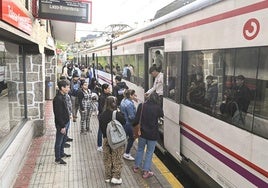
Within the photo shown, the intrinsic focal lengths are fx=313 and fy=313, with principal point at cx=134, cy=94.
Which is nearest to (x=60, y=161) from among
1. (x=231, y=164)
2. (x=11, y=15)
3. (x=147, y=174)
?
(x=147, y=174)

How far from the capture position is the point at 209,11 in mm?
4383

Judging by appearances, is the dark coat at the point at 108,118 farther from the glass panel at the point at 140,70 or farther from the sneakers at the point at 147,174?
the glass panel at the point at 140,70

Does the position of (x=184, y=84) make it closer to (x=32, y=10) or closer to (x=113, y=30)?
(x=32, y=10)

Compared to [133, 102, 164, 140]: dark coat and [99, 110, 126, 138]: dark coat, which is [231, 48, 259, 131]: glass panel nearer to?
[133, 102, 164, 140]: dark coat

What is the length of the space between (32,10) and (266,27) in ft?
16.9

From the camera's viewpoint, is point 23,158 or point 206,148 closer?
point 206,148

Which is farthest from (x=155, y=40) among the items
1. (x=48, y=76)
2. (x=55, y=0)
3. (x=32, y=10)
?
(x=48, y=76)

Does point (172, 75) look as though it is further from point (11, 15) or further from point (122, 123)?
point (11, 15)

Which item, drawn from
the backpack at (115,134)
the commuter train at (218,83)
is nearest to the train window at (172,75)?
the commuter train at (218,83)

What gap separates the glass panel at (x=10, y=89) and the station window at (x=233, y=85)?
3279mm

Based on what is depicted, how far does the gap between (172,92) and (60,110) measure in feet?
6.88

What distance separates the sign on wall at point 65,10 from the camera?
22.1ft

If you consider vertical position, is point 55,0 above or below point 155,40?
above

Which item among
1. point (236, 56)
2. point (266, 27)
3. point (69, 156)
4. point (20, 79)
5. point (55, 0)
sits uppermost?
point (55, 0)
